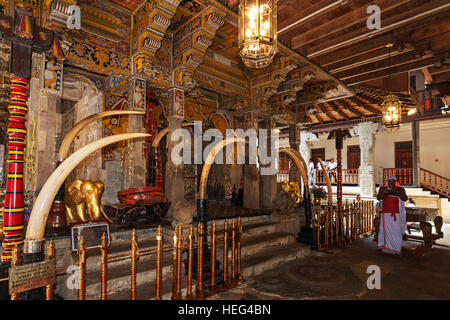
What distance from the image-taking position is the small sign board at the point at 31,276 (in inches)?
70.3

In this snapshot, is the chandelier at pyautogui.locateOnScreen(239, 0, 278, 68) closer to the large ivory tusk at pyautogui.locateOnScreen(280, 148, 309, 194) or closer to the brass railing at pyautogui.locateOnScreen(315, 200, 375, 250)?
the large ivory tusk at pyautogui.locateOnScreen(280, 148, 309, 194)

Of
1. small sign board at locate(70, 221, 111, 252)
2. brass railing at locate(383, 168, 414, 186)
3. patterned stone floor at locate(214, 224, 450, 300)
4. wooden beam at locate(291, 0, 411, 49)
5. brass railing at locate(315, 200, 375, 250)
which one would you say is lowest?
patterned stone floor at locate(214, 224, 450, 300)

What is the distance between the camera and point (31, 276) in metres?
1.87

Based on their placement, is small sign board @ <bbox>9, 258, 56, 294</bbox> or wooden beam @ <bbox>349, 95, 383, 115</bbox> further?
wooden beam @ <bbox>349, 95, 383, 115</bbox>

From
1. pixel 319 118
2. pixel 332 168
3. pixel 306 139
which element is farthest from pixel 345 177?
pixel 319 118

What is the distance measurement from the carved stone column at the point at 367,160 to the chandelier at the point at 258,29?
14089mm

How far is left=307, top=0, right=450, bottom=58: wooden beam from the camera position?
16.1 ft

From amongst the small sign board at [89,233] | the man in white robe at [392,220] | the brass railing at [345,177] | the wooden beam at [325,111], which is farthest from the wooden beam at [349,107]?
the small sign board at [89,233]

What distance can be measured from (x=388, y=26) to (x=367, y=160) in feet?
37.0

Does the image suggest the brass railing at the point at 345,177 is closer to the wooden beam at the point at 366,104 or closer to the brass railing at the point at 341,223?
the wooden beam at the point at 366,104

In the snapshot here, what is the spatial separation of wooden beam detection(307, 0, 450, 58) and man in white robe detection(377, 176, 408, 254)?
12.5 ft

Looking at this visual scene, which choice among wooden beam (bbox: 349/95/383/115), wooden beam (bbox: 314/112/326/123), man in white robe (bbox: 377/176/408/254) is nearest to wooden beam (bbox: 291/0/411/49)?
man in white robe (bbox: 377/176/408/254)

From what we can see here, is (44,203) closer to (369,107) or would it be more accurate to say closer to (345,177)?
(369,107)
